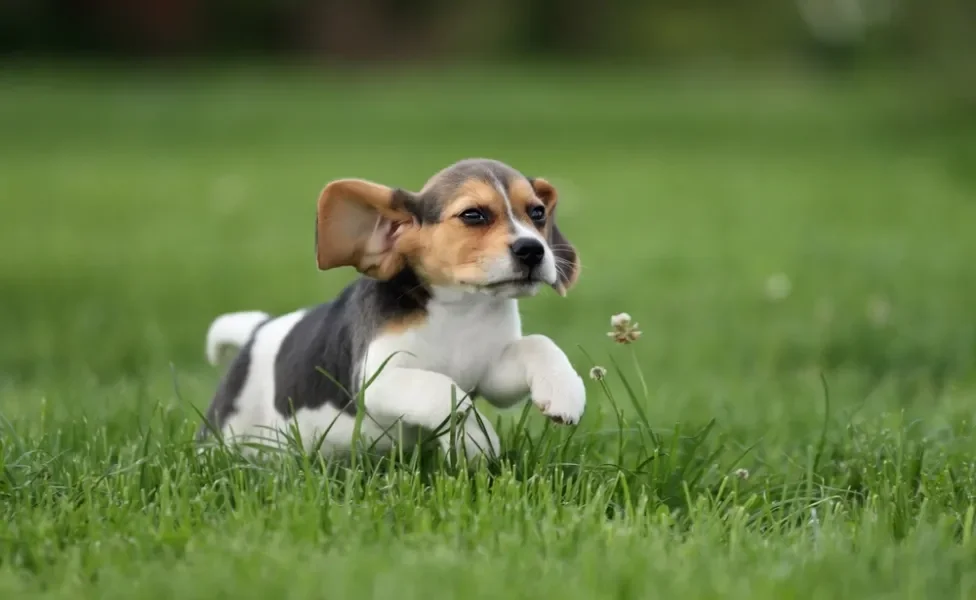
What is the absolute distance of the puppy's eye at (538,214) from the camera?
12.2 feet

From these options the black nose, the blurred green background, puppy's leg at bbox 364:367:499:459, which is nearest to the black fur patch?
puppy's leg at bbox 364:367:499:459

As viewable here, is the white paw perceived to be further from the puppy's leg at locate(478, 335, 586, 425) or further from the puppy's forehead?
the puppy's forehead

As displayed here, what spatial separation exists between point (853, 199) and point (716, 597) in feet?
38.8

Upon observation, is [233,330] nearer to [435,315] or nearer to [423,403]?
[435,315]

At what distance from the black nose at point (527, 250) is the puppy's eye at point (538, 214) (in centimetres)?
23

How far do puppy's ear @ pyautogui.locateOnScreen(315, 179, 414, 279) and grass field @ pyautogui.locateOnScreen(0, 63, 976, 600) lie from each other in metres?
0.58

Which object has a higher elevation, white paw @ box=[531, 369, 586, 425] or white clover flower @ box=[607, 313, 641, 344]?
white clover flower @ box=[607, 313, 641, 344]

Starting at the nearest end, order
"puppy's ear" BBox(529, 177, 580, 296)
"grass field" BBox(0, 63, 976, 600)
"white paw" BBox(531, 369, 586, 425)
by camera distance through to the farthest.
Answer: "grass field" BBox(0, 63, 976, 600) < "white paw" BBox(531, 369, 586, 425) < "puppy's ear" BBox(529, 177, 580, 296)

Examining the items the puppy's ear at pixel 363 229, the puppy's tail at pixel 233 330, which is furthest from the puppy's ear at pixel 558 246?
the puppy's tail at pixel 233 330

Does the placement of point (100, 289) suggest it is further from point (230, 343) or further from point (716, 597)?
point (716, 597)

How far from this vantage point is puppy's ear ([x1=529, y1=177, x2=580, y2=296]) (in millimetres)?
3846

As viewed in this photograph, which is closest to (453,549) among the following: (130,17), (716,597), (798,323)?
(716,597)

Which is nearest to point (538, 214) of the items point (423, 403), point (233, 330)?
point (423, 403)

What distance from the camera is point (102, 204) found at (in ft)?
47.3
